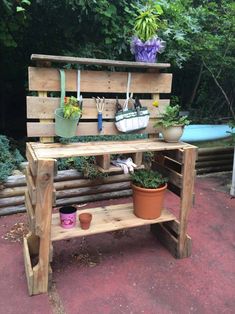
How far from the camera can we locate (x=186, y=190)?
2.34m

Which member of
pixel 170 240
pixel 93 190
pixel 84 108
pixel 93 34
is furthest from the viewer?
pixel 93 34

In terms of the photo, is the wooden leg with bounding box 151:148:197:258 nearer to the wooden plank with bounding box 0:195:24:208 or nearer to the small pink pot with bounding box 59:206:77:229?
the small pink pot with bounding box 59:206:77:229

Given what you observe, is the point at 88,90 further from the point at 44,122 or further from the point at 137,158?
the point at 137,158

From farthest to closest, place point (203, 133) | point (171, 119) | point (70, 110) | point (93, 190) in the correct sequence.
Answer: point (203, 133)
point (93, 190)
point (171, 119)
point (70, 110)

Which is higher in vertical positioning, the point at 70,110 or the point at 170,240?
the point at 70,110

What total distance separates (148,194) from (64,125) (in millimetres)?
843

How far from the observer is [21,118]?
5406 millimetres

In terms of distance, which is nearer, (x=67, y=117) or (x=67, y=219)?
(x=67, y=117)

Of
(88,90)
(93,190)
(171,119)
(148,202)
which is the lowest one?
(93,190)

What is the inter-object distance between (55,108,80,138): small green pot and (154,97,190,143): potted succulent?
70cm

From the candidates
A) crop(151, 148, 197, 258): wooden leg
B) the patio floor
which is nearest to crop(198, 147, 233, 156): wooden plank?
the patio floor

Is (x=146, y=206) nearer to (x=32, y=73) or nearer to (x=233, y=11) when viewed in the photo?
(x=32, y=73)

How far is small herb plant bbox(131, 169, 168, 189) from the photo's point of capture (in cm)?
242

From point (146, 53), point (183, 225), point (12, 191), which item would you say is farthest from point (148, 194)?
point (12, 191)
